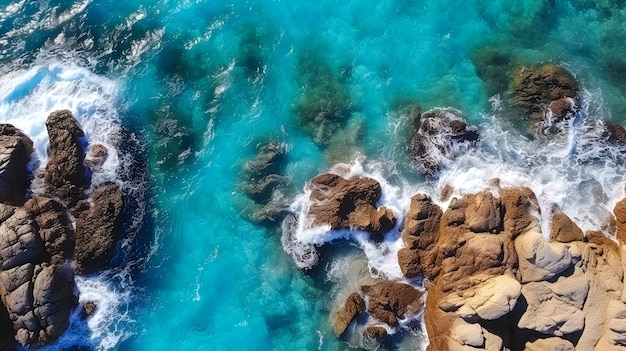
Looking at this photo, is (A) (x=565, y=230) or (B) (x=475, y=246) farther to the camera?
(A) (x=565, y=230)

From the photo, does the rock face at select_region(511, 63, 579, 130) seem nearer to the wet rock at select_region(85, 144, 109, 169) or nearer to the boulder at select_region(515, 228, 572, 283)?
the boulder at select_region(515, 228, 572, 283)

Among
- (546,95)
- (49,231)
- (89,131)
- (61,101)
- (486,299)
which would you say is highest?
(61,101)

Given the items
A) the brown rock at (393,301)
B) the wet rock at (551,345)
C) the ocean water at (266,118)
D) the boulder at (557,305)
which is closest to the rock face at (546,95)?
the ocean water at (266,118)

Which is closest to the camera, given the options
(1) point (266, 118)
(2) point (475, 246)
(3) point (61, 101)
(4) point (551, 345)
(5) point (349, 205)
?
(4) point (551, 345)

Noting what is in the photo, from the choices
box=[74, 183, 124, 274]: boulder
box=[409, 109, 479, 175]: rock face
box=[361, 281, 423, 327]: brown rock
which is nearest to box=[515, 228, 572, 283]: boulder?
box=[361, 281, 423, 327]: brown rock

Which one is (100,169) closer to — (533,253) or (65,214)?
(65,214)

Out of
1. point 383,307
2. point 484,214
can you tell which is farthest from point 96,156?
point 484,214

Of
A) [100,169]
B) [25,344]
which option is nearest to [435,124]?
[100,169]

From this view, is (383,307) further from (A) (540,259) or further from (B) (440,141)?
(B) (440,141)
